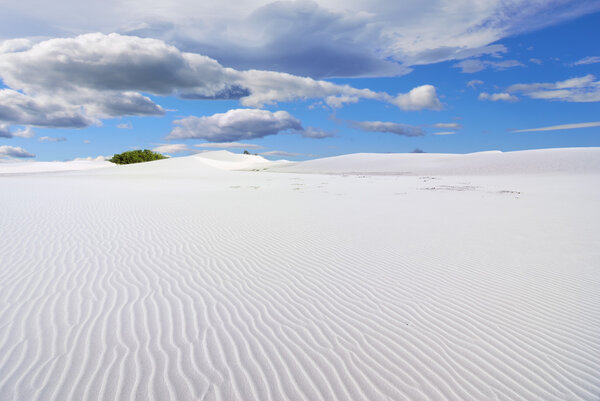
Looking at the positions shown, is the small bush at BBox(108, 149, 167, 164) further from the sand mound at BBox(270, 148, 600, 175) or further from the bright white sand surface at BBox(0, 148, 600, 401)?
the bright white sand surface at BBox(0, 148, 600, 401)

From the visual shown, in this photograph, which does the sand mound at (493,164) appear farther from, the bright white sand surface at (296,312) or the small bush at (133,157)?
the small bush at (133,157)

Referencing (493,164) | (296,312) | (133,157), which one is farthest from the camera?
(133,157)

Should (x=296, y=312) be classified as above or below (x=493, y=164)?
below

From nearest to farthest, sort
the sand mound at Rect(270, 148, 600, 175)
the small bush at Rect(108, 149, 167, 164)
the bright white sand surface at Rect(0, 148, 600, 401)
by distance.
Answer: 1. the bright white sand surface at Rect(0, 148, 600, 401)
2. the sand mound at Rect(270, 148, 600, 175)
3. the small bush at Rect(108, 149, 167, 164)

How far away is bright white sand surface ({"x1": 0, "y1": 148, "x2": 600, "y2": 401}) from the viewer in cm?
340

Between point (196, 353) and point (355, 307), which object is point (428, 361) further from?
point (196, 353)

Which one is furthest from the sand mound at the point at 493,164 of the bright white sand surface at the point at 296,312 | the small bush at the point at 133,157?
the small bush at the point at 133,157

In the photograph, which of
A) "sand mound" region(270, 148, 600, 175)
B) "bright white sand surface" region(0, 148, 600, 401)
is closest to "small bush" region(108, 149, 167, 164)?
"sand mound" region(270, 148, 600, 175)

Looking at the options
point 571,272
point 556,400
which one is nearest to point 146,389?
point 556,400

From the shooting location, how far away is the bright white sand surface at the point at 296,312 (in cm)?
340

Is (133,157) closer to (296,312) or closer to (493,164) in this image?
(493,164)

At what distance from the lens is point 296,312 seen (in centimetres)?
486

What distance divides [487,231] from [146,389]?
1000 centimetres

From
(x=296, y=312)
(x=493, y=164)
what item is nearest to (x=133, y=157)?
(x=493, y=164)
